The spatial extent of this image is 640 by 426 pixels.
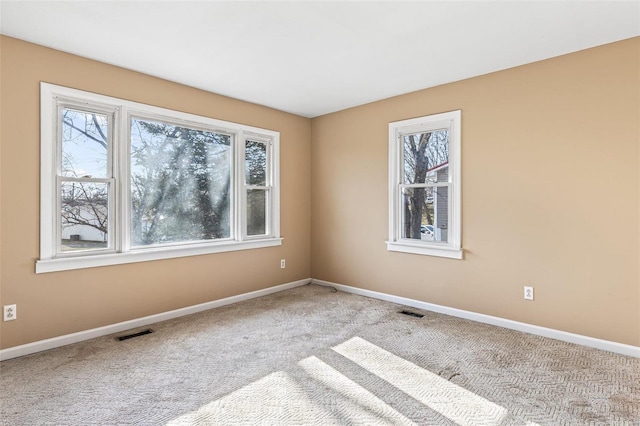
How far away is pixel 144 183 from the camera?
355cm

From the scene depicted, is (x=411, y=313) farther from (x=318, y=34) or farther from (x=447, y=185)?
(x=318, y=34)

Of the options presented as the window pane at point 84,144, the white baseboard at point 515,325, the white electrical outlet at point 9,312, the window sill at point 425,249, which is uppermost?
the window pane at point 84,144

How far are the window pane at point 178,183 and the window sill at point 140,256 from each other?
6.2 inches

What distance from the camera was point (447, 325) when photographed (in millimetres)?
3445

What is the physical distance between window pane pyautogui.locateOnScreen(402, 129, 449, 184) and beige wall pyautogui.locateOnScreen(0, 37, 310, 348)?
6.79 feet

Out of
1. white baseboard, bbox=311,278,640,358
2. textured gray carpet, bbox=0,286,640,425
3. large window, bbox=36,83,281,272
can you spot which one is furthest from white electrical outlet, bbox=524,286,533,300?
large window, bbox=36,83,281,272

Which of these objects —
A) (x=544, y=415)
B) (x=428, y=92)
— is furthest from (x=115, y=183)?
(x=544, y=415)

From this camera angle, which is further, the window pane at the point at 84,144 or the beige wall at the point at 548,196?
the window pane at the point at 84,144

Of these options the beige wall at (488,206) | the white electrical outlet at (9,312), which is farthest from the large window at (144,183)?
the white electrical outlet at (9,312)

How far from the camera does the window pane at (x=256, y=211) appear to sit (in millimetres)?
4527

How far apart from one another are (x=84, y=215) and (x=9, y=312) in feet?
3.06

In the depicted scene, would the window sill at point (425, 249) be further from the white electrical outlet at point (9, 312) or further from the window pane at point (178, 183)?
the white electrical outlet at point (9, 312)

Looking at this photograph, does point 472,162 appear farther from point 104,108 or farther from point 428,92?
point 104,108

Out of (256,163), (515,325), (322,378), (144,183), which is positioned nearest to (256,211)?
(256,163)
